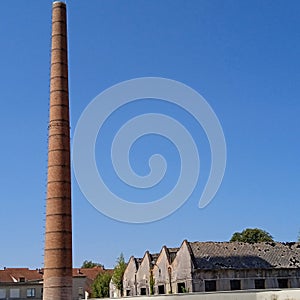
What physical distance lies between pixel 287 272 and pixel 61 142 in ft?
60.0

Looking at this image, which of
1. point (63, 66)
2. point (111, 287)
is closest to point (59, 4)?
point (63, 66)

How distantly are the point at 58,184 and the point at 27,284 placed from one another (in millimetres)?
31444

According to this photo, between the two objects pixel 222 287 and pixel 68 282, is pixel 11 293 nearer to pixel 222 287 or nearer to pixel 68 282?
pixel 222 287

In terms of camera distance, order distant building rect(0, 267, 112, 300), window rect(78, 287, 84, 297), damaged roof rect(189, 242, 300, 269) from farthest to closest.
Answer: window rect(78, 287, 84, 297) → distant building rect(0, 267, 112, 300) → damaged roof rect(189, 242, 300, 269)

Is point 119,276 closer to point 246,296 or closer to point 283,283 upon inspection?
point 283,283

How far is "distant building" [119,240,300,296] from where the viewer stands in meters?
35.8

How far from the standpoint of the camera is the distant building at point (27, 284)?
2184 inches

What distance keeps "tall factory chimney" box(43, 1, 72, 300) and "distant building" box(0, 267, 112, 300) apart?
21702 mm

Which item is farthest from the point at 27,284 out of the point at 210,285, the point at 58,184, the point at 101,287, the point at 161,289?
the point at 58,184

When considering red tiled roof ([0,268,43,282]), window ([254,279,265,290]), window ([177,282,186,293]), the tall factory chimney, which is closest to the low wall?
the tall factory chimney

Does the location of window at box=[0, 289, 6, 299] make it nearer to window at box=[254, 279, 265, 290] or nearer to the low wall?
window at box=[254, 279, 265, 290]

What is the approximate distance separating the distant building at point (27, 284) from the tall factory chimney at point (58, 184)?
21.7 metres

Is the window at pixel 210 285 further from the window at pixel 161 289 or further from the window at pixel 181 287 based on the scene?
the window at pixel 161 289

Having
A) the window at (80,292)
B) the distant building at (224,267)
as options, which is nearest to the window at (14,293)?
the window at (80,292)
